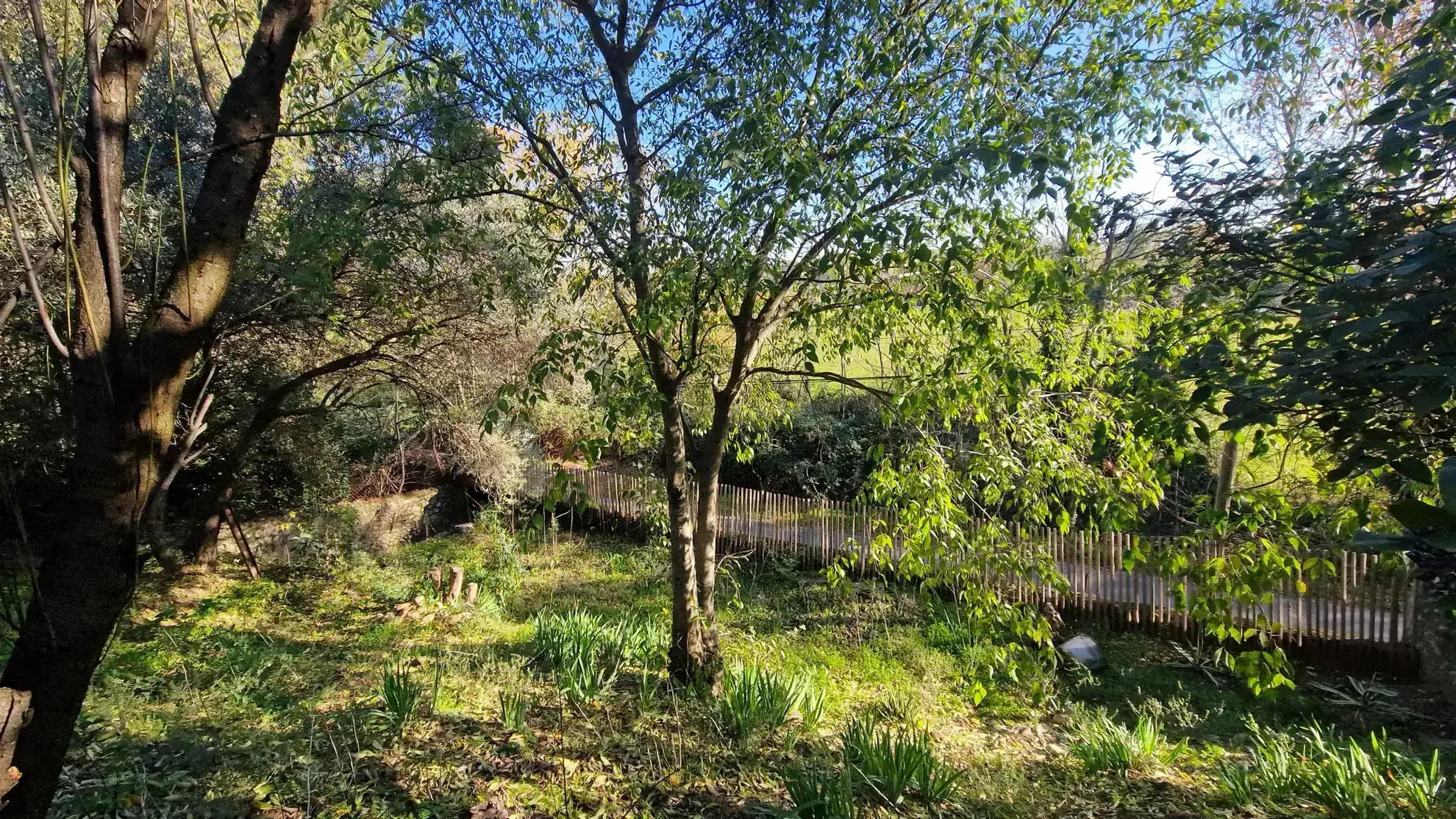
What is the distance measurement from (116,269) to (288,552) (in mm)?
8100

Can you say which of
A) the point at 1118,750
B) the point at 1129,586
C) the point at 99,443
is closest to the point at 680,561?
the point at 1118,750

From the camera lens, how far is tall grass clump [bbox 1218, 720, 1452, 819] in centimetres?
353

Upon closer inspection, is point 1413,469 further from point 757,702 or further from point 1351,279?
point 757,702

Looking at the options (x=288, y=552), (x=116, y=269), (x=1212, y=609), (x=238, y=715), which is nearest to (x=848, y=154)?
(x=1212, y=609)

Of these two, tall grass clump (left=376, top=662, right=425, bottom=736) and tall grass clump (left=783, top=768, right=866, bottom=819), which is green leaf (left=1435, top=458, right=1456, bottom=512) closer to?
tall grass clump (left=783, top=768, right=866, bottom=819)

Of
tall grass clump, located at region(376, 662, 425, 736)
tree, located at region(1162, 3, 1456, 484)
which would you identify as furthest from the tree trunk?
tree, located at region(1162, 3, 1456, 484)

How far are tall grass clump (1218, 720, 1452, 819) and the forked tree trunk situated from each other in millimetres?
5210

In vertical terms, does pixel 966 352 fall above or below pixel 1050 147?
below

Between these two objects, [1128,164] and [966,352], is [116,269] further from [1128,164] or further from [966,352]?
[1128,164]

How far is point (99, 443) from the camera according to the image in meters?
1.79

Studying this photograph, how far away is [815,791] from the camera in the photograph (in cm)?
327

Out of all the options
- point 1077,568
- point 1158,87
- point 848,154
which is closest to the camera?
point 848,154

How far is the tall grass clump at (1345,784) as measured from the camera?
353 cm

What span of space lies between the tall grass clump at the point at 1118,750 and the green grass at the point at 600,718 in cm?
7
